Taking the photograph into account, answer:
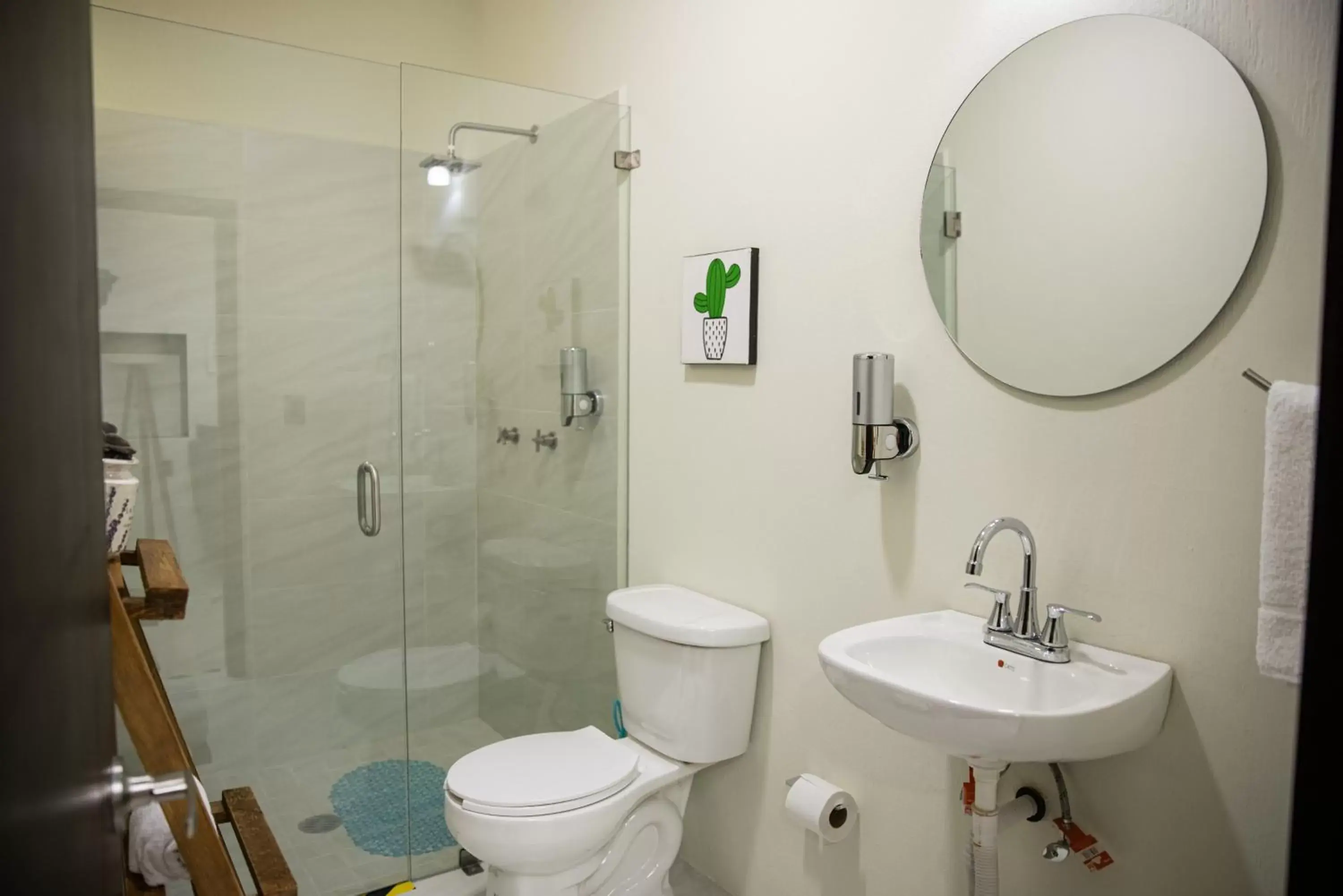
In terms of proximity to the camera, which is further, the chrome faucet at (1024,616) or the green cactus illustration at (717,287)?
the green cactus illustration at (717,287)

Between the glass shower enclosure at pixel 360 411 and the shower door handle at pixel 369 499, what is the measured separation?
0.6 inches

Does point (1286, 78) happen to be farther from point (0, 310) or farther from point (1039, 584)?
point (0, 310)

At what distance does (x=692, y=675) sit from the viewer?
2062 millimetres

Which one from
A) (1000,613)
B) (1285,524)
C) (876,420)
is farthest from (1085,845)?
(876,420)

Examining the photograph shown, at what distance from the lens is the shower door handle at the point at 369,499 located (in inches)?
97.5

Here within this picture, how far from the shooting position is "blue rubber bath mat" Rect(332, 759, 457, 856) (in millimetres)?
2391

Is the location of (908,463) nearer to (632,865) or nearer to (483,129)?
Answer: (632,865)

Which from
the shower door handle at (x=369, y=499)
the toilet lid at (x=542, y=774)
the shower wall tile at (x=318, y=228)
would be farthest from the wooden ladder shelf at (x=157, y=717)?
the shower wall tile at (x=318, y=228)

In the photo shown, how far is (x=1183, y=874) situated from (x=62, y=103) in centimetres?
161

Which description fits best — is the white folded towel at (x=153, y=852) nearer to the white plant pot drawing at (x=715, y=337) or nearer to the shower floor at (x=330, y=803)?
the shower floor at (x=330, y=803)

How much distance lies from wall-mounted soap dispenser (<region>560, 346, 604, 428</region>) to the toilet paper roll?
1.18 m

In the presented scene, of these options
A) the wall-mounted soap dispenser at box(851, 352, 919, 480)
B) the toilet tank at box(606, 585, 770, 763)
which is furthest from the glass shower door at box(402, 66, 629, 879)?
the wall-mounted soap dispenser at box(851, 352, 919, 480)

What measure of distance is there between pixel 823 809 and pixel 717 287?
3.91ft

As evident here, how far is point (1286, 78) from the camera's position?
122 cm
